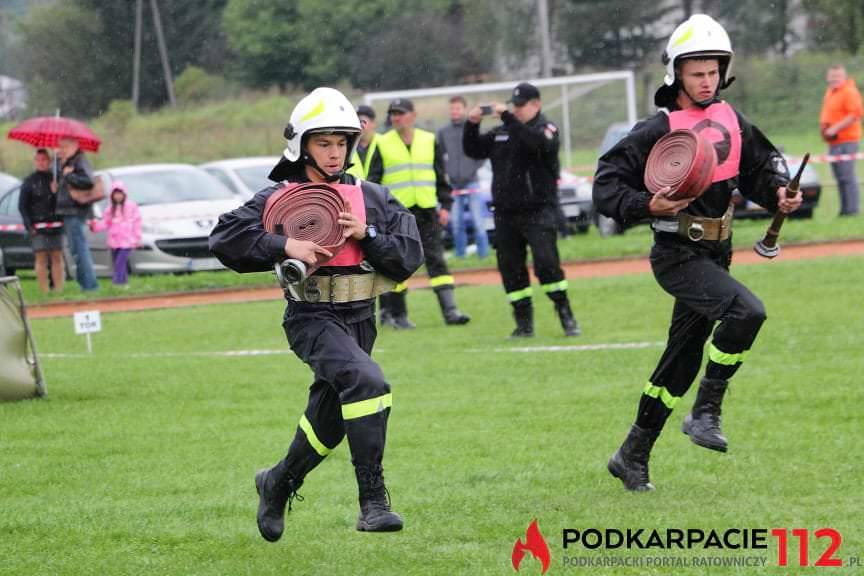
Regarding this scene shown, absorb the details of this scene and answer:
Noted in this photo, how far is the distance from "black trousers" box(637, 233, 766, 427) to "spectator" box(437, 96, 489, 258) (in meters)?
13.8

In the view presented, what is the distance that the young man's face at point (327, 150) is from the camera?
6.57 metres

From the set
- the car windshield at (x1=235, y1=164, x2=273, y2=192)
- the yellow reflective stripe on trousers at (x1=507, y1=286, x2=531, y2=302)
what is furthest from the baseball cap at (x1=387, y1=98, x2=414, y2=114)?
the car windshield at (x1=235, y1=164, x2=273, y2=192)

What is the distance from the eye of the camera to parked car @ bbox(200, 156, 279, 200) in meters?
23.9

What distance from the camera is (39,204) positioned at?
2014 cm

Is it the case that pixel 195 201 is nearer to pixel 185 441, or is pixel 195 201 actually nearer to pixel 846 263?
pixel 846 263

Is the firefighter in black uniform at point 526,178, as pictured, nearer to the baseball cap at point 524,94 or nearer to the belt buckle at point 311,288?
the baseball cap at point 524,94

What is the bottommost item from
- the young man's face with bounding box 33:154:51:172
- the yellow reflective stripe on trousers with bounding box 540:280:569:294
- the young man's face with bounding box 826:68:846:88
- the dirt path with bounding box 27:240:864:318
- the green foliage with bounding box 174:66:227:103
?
the dirt path with bounding box 27:240:864:318

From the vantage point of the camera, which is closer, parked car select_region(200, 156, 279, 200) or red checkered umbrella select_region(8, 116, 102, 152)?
red checkered umbrella select_region(8, 116, 102, 152)

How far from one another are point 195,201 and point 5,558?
52.7 ft

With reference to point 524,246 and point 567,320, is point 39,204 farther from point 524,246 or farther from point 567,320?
point 567,320

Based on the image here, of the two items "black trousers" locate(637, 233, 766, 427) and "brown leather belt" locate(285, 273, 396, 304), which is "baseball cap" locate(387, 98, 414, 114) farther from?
"brown leather belt" locate(285, 273, 396, 304)

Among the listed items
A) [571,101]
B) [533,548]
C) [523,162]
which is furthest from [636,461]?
[571,101]

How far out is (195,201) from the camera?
2261cm

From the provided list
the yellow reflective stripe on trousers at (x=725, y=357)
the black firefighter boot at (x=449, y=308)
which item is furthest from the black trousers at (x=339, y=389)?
the black firefighter boot at (x=449, y=308)
